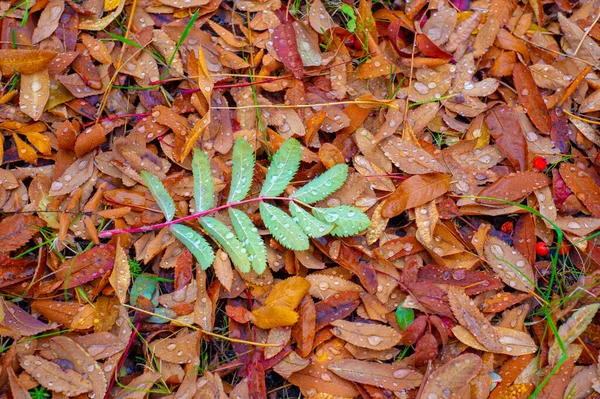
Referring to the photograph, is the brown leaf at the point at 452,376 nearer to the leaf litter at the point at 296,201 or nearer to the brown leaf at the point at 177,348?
the leaf litter at the point at 296,201

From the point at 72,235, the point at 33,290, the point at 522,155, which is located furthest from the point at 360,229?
the point at 33,290

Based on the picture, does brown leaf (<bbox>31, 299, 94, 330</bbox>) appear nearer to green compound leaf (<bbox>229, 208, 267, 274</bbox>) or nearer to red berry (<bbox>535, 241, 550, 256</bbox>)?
green compound leaf (<bbox>229, 208, 267, 274</bbox>)

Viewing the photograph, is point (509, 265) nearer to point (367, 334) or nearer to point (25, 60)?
point (367, 334)

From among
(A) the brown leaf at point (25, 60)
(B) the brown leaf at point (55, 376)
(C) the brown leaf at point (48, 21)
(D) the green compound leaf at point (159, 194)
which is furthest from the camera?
(C) the brown leaf at point (48, 21)

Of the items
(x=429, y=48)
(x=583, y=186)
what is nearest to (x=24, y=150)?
(x=429, y=48)

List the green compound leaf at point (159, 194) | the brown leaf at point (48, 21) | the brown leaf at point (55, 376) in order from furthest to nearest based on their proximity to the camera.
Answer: the brown leaf at point (48, 21) < the green compound leaf at point (159, 194) < the brown leaf at point (55, 376)

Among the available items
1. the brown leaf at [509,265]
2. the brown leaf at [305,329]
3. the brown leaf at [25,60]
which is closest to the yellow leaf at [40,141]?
the brown leaf at [25,60]

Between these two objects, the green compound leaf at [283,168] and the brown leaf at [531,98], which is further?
the brown leaf at [531,98]

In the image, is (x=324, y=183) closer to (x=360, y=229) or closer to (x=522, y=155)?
(x=360, y=229)
